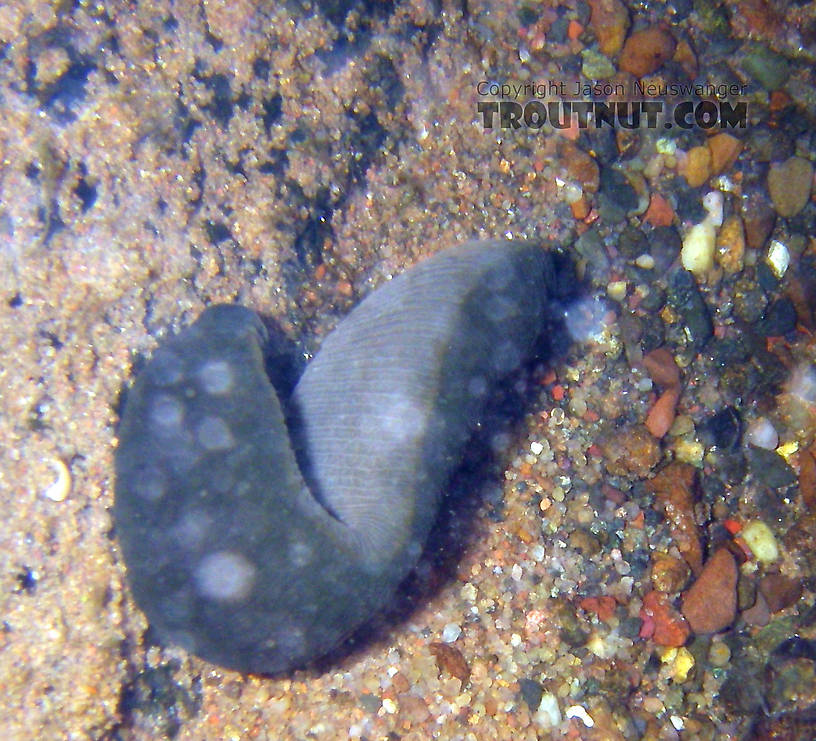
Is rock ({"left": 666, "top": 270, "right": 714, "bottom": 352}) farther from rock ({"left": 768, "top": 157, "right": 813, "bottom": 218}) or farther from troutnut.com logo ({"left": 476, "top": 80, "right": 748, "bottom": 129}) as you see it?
troutnut.com logo ({"left": 476, "top": 80, "right": 748, "bottom": 129})

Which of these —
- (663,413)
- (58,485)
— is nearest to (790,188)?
(663,413)

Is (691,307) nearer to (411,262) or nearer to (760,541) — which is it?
(760,541)

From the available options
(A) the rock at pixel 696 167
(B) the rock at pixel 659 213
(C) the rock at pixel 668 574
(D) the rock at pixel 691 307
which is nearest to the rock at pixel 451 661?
(C) the rock at pixel 668 574

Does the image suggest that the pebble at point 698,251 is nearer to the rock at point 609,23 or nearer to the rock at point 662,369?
the rock at point 662,369

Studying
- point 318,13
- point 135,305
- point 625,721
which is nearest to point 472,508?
point 625,721

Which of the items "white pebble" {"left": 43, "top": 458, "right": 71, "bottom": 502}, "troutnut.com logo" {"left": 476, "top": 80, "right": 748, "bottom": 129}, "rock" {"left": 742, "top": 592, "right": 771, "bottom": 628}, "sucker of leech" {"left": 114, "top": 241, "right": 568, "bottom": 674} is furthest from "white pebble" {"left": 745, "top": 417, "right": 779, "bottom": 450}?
"white pebble" {"left": 43, "top": 458, "right": 71, "bottom": 502}

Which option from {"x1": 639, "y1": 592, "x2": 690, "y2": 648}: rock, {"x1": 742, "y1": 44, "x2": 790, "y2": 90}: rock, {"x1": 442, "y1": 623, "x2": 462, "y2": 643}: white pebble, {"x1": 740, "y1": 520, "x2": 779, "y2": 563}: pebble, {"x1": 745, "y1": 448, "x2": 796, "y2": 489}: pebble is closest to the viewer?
{"x1": 442, "y1": 623, "x2": 462, "y2": 643}: white pebble
